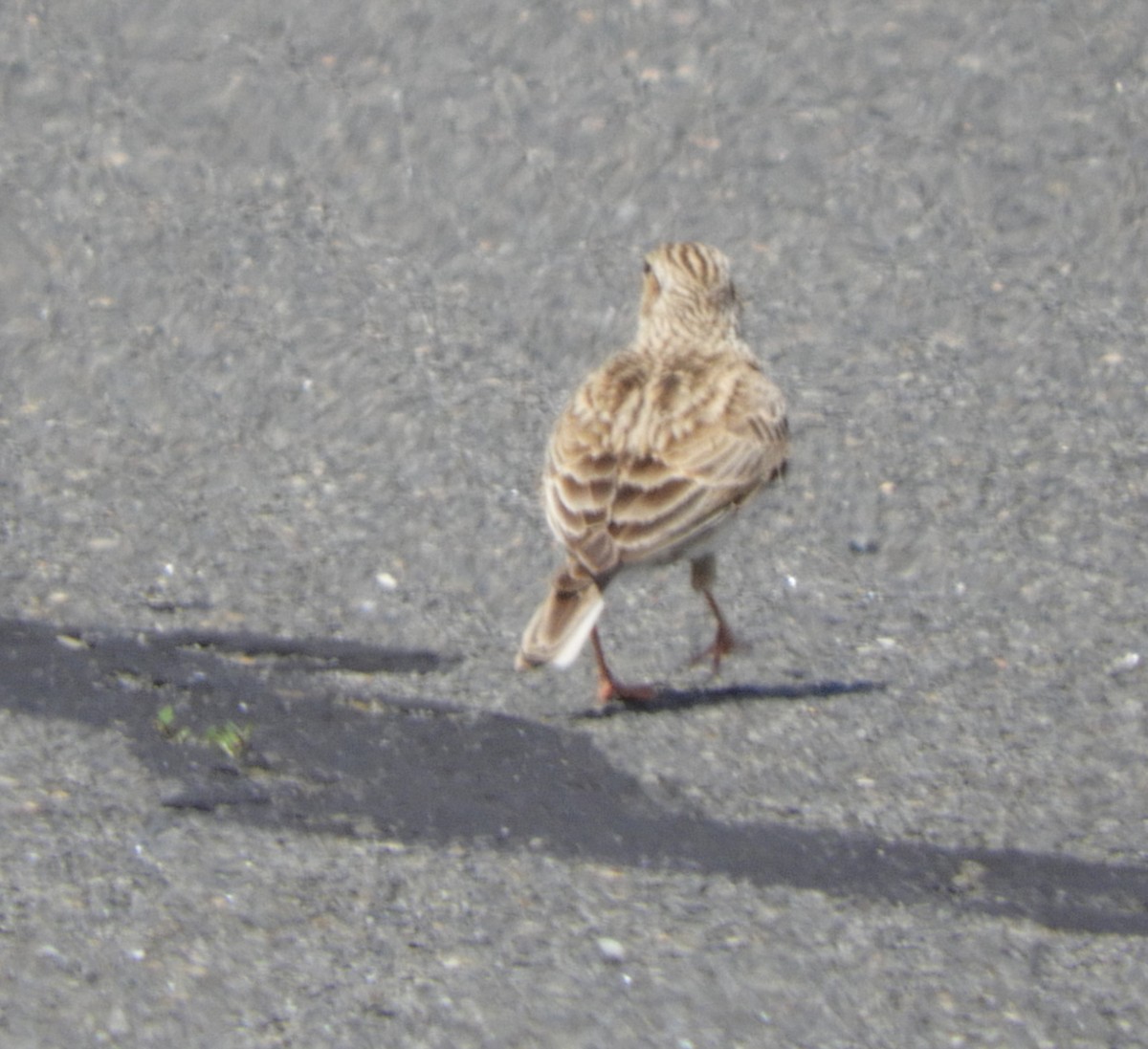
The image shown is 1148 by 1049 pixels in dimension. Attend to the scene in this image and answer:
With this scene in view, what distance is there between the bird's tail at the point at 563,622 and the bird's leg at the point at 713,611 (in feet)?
2.76

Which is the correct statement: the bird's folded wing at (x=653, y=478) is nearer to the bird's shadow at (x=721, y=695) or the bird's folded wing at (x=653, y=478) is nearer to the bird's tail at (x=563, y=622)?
the bird's tail at (x=563, y=622)

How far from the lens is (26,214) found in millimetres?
9047

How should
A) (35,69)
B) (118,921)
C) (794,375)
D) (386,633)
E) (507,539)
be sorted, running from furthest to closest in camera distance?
(35,69) → (794,375) → (507,539) → (386,633) → (118,921)

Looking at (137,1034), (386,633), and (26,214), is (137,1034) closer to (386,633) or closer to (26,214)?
(386,633)

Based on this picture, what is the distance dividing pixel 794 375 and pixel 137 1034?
15.2 ft

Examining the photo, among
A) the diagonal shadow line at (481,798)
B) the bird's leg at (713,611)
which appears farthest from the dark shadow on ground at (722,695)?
the diagonal shadow line at (481,798)

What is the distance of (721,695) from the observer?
666cm

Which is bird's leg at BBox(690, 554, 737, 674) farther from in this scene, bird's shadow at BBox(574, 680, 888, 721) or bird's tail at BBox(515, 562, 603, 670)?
bird's tail at BBox(515, 562, 603, 670)

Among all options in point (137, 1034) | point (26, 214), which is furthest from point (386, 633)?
point (26, 214)

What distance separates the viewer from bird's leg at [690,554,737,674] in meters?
6.84

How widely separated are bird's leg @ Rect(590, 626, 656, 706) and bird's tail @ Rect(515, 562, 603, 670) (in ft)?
1.69

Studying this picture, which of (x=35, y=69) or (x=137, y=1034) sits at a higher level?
(x=35, y=69)

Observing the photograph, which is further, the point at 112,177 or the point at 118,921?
the point at 112,177

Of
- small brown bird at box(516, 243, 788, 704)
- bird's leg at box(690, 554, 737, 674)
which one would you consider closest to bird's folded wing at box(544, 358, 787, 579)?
small brown bird at box(516, 243, 788, 704)
